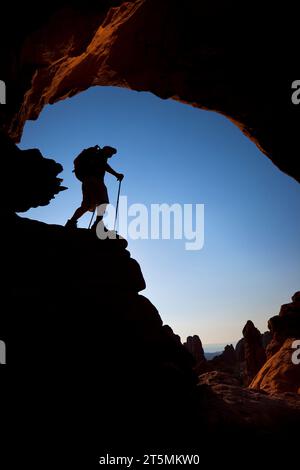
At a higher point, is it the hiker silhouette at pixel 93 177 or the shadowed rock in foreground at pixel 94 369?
the hiker silhouette at pixel 93 177

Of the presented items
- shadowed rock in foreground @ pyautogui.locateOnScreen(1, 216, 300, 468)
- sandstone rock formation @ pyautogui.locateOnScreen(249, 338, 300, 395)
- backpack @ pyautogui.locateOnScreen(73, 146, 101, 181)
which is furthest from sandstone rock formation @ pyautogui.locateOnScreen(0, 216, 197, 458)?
sandstone rock formation @ pyautogui.locateOnScreen(249, 338, 300, 395)

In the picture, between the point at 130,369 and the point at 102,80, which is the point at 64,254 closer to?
the point at 130,369

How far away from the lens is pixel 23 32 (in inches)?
290

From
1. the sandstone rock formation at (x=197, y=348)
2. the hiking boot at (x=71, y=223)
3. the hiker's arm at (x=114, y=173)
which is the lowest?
the sandstone rock formation at (x=197, y=348)

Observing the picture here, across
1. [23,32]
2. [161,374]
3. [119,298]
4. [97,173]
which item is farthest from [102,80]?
[161,374]

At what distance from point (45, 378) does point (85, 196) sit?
507 cm

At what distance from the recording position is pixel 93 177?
27.3ft

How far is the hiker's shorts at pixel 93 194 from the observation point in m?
8.22

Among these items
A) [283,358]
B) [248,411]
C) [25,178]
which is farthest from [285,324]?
[25,178]

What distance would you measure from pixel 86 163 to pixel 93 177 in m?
0.57

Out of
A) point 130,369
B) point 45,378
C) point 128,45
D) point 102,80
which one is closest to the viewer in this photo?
point 45,378

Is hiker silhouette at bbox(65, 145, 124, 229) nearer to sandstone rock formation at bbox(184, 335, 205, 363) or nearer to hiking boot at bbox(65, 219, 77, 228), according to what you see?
hiking boot at bbox(65, 219, 77, 228)

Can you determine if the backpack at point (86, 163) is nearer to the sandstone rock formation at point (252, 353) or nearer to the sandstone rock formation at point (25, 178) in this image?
the sandstone rock formation at point (25, 178)

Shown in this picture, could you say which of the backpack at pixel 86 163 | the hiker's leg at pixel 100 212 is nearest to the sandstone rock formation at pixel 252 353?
the hiker's leg at pixel 100 212
